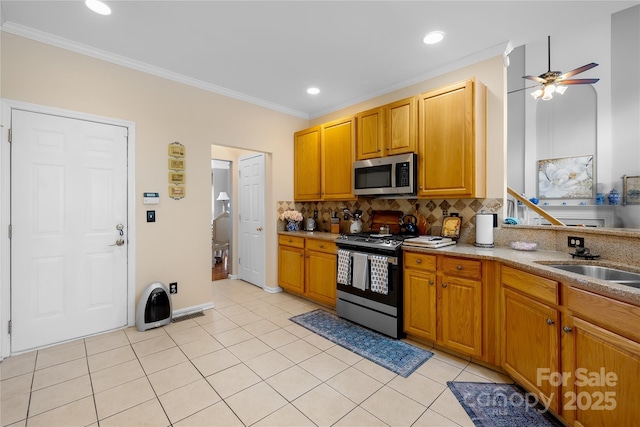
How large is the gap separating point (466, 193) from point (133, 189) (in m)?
3.42

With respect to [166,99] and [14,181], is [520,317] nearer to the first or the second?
[166,99]

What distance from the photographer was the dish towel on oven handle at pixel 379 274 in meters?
2.71

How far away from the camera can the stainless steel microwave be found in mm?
2949

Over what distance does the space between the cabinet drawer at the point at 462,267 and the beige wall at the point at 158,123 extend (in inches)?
109

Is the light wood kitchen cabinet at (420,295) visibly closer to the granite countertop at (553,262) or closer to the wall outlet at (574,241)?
the granite countertop at (553,262)

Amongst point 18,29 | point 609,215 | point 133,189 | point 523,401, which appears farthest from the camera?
point 609,215

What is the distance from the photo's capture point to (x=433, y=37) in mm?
2492

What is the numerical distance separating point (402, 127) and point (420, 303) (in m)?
1.86

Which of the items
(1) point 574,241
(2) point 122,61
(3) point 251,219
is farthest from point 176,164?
(1) point 574,241

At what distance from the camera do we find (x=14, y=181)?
7.80 feet

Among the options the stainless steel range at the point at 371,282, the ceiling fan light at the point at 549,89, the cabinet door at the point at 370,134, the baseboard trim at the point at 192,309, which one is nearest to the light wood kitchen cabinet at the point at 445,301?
the stainless steel range at the point at 371,282

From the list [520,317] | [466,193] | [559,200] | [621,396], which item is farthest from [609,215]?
[621,396]

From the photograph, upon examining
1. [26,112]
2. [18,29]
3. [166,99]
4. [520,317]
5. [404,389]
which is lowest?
[404,389]

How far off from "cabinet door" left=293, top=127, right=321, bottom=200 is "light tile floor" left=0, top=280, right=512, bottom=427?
208cm
